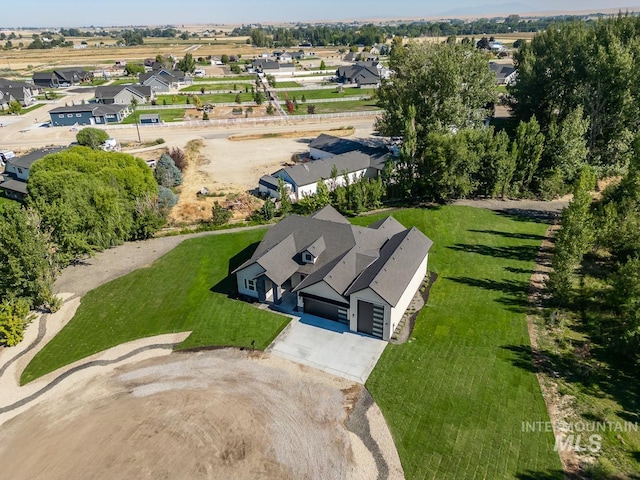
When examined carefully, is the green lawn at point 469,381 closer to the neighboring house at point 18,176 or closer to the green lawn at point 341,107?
the neighboring house at point 18,176

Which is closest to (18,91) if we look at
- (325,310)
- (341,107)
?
(341,107)

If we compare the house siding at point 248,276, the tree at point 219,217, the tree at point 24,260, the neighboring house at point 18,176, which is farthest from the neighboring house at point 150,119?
the house siding at point 248,276

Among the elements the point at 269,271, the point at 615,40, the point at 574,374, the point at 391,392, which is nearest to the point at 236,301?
the point at 269,271

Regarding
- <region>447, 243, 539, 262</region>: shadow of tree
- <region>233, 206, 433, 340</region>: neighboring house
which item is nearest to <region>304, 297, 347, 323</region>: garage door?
<region>233, 206, 433, 340</region>: neighboring house

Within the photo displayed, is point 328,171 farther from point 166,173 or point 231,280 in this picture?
point 231,280

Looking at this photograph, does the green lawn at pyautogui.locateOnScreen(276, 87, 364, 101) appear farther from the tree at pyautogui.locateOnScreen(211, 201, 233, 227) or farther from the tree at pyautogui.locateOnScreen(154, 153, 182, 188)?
the tree at pyautogui.locateOnScreen(211, 201, 233, 227)
